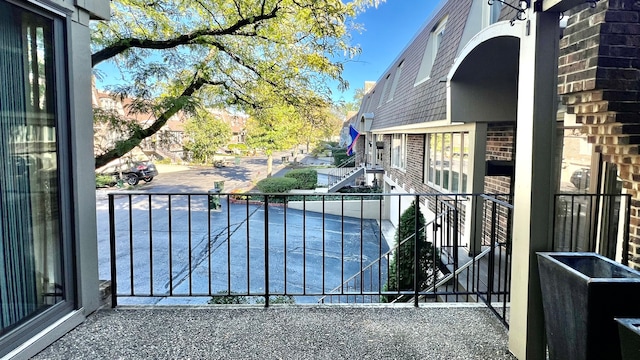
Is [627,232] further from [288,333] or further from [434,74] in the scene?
[434,74]

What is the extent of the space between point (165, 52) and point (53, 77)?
106 inches

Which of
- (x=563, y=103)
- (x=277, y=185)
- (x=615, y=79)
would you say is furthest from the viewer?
(x=277, y=185)

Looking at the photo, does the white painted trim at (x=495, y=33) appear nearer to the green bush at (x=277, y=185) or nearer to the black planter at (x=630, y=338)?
the black planter at (x=630, y=338)

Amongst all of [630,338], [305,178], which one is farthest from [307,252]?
[305,178]

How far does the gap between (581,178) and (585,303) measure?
9.04 feet

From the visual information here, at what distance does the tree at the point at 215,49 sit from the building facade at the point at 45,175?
1.74 meters

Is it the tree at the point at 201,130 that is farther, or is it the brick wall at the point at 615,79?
the tree at the point at 201,130

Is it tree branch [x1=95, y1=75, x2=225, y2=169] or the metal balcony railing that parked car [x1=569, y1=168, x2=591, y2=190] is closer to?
the metal balcony railing

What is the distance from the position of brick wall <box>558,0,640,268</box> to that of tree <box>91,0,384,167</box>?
282 cm

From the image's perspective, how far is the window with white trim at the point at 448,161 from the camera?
6609mm

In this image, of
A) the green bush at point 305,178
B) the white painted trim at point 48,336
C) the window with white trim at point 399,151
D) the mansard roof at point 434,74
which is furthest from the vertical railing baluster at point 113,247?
the green bush at point 305,178

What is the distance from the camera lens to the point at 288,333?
2475 mm

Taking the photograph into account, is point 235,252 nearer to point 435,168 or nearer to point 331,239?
point 331,239

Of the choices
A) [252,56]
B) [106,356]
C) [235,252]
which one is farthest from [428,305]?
[235,252]
